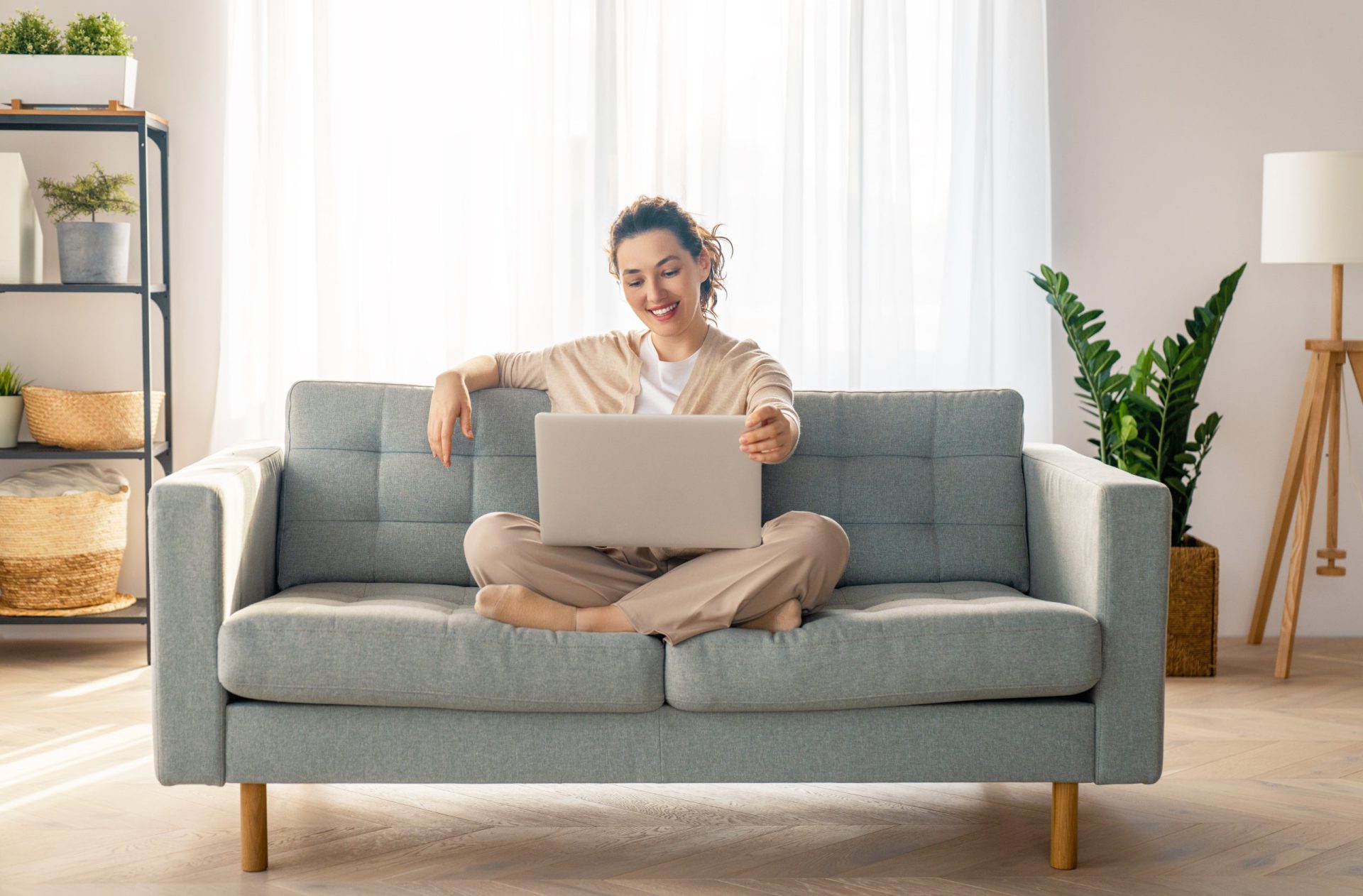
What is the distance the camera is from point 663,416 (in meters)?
2.09

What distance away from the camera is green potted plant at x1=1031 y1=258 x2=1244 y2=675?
3.28 m

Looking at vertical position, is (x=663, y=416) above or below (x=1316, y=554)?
above

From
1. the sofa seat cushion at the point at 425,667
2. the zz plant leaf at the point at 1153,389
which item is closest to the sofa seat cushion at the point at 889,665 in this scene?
the sofa seat cushion at the point at 425,667

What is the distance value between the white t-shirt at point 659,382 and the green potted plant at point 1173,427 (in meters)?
1.29

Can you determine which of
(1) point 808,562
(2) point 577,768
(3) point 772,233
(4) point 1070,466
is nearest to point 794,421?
(1) point 808,562

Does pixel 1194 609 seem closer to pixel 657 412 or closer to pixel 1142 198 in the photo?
A: pixel 1142 198

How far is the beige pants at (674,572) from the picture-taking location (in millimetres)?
2076

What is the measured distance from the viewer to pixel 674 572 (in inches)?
84.6

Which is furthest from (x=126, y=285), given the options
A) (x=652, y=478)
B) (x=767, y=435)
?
(x=767, y=435)

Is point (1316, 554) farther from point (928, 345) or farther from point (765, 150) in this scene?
point (765, 150)

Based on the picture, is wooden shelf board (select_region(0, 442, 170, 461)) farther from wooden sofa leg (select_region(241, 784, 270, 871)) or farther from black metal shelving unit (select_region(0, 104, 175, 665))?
wooden sofa leg (select_region(241, 784, 270, 871))

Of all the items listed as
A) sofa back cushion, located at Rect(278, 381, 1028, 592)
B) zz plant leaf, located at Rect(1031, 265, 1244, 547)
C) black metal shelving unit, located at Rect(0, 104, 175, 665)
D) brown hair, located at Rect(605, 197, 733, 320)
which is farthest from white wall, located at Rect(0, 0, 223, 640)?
zz plant leaf, located at Rect(1031, 265, 1244, 547)

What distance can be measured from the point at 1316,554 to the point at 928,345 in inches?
53.0

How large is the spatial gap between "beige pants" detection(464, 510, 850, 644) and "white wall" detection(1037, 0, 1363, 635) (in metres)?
1.76
